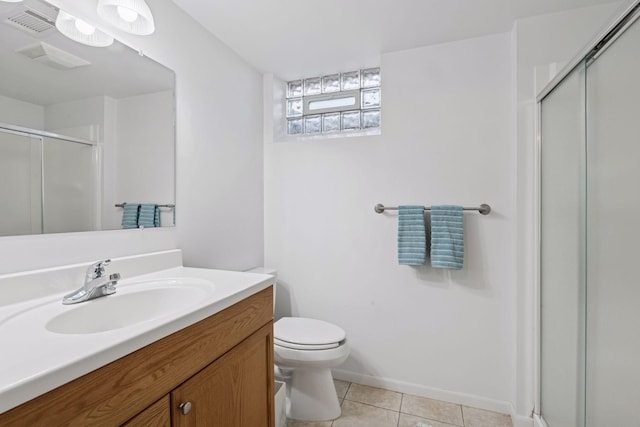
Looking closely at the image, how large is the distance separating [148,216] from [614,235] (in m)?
1.74

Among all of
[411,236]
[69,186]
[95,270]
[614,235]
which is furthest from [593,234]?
[69,186]

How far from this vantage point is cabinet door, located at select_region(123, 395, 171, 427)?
0.64 metres

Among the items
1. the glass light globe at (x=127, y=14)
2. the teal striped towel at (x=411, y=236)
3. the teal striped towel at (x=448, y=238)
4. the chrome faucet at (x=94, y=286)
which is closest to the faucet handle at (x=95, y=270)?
the chrome faucet at (x=94, y=286)

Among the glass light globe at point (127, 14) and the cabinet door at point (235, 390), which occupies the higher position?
the glass light globe at point (127, 14)

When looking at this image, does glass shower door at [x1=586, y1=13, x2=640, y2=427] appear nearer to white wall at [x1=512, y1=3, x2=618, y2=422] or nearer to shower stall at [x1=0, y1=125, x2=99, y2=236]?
white wall at [x1=512, y1=3, x2=618, y2=422]

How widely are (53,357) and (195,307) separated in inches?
11.8

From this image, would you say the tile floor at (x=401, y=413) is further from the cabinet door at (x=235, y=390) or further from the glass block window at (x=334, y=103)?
the glass block window at (x=334, y=103)

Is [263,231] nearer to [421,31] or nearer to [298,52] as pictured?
[298,52]

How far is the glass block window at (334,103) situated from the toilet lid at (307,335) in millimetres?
1316

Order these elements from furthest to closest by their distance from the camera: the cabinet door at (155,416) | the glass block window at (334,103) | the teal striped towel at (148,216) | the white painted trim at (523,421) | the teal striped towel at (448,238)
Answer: the glass block window at (334,103) < the teal striped towel at (448,238) < the white painted trim at (523,421) < the teal striped towel at (148,216) < the cabinet door at (155,416)

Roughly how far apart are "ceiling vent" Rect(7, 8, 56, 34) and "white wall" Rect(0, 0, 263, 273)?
66 mm

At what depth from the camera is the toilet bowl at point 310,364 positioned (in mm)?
1519

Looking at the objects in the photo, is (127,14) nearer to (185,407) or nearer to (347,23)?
(347,23)

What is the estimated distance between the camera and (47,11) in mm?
982
